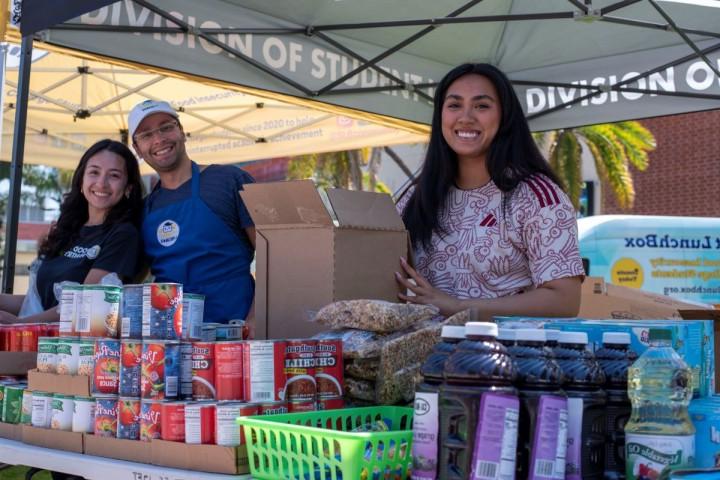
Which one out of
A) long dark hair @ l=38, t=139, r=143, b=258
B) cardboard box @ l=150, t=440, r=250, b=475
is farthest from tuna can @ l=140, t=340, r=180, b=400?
long dark hair @ l=38, t=139, r=143, b=258

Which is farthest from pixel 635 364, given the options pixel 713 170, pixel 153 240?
pixel 713 170

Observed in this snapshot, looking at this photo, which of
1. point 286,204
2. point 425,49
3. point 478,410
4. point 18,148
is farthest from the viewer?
point 425,49

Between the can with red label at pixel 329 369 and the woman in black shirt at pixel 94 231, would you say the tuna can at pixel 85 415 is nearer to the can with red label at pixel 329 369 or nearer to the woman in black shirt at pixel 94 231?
the can with red label at pixel 329 369

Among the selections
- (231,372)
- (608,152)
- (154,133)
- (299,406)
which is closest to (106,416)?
(231,372)

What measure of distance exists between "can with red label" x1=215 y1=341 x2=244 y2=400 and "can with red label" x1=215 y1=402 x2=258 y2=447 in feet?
0.21

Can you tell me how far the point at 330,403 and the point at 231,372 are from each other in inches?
10.3

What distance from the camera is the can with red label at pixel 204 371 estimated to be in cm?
217

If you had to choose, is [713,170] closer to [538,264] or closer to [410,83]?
[410,83]

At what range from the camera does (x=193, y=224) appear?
3.44 m

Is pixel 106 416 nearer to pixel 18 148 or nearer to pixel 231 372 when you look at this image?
pixel 231 372

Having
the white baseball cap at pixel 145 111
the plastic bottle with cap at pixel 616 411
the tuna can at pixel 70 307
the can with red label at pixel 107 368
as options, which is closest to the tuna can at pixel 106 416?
the can with red label at pixel 107 368

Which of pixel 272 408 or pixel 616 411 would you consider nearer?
pixel 616 411

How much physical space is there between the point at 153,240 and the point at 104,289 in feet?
3.37

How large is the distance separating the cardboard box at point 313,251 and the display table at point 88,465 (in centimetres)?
63
